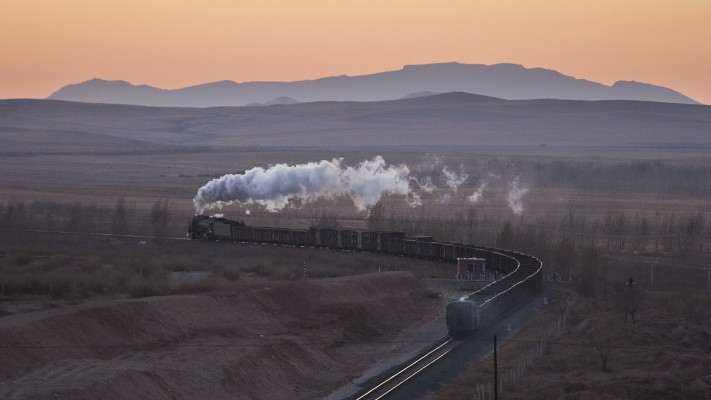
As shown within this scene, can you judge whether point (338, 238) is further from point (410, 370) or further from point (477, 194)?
point (477, 194)

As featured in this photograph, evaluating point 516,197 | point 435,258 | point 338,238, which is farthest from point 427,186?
point 435,258

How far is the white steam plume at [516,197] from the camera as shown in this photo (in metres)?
149

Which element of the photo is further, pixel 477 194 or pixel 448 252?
pixel 477 194

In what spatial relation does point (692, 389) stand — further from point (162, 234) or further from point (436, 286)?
point (162, 234)

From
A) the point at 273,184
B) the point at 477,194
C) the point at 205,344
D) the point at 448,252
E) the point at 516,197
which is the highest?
the point at 273,184

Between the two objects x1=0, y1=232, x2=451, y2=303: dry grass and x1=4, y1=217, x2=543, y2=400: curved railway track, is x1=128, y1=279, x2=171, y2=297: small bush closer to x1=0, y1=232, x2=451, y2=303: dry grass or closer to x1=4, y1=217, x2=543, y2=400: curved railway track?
x1=0, y1=232, x2=451, y2=303: dry grass

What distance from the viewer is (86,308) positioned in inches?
1891

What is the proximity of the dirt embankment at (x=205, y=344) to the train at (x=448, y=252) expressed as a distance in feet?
12.5

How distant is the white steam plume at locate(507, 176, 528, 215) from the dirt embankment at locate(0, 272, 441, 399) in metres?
86.2

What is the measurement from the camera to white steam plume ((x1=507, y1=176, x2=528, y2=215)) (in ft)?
490

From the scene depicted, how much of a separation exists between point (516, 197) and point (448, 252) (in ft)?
293

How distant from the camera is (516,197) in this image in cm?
17325

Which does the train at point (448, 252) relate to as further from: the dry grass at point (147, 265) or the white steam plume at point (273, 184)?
the white steam plume at point (273, 184)

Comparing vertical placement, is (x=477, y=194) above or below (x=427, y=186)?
below
